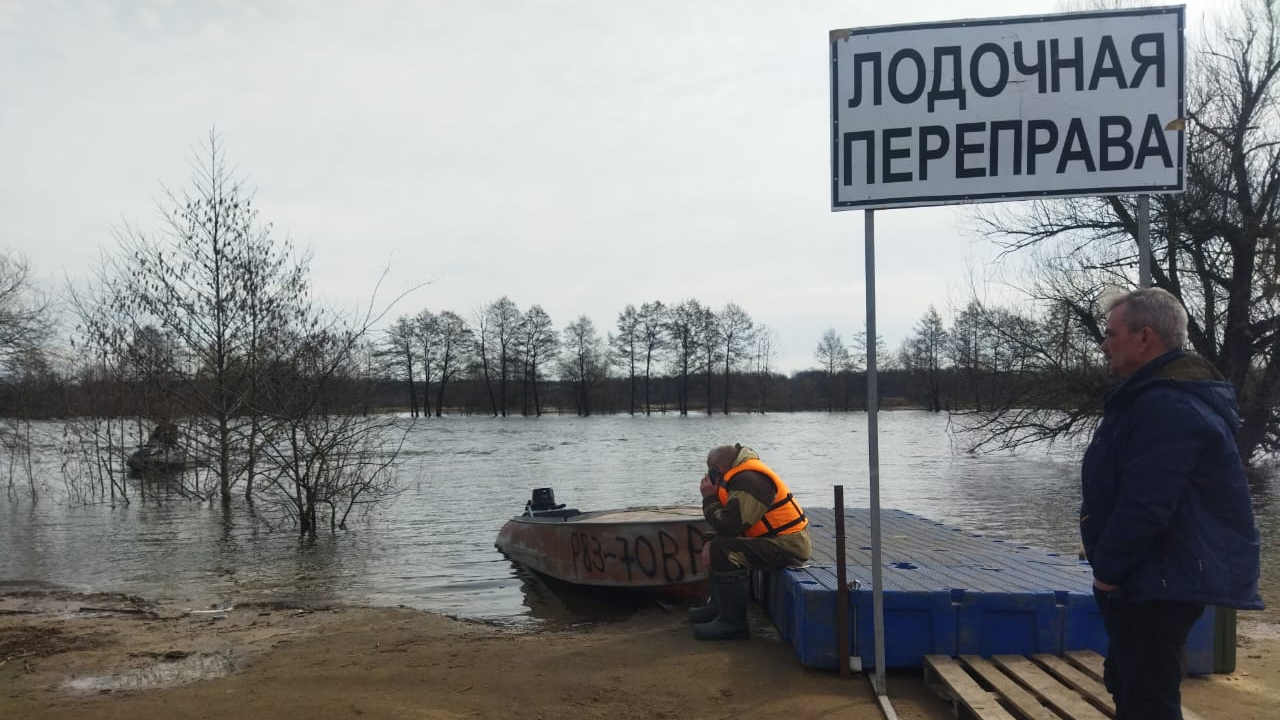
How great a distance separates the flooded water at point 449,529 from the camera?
11367mm

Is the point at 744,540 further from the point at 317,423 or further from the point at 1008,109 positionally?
the point at 317,423

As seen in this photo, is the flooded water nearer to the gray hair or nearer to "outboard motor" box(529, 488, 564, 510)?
"outboard motor" box(529, 488, 564, 510)

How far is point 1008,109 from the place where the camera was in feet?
15.6

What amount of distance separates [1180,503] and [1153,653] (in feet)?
1.63

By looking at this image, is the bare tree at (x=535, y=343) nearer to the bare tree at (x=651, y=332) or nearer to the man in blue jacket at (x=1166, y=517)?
the bare tree at (x=651, y=332)

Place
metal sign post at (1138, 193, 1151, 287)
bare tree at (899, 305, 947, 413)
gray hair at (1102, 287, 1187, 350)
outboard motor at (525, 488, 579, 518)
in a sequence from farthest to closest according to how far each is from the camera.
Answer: bare tree at (899, 305, 947, 413) → outboard motor at (525, 488, 579, 518) → metal sign post at (1138, 193, 1151, 287) → gray hair at (1102, 287, 1187, 350)

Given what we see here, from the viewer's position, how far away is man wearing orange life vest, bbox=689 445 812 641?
Answer: 6574mm

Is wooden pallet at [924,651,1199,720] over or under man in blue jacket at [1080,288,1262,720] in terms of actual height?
under

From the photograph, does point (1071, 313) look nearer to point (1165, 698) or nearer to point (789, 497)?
point (789, 497)

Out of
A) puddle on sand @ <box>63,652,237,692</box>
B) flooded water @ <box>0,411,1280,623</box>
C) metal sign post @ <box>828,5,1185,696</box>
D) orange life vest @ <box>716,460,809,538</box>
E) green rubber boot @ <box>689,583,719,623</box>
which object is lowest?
flooded water @ <box>0,411,1280,623</box>

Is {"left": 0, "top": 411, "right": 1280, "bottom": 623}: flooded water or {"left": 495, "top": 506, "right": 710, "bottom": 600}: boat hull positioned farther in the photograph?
{"left": 0, "top": 411, "right": 1280, "bottom": 623}: flooded water

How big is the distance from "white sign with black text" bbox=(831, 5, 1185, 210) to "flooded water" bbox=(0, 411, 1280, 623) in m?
5.46

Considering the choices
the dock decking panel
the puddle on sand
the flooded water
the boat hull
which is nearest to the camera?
the dock decking panel

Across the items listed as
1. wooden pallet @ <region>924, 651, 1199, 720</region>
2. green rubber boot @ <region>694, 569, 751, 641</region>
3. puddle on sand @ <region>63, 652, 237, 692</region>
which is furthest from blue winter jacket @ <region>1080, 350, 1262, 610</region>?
puddle on sand @ <region>63, 652, 237, 692</region>
